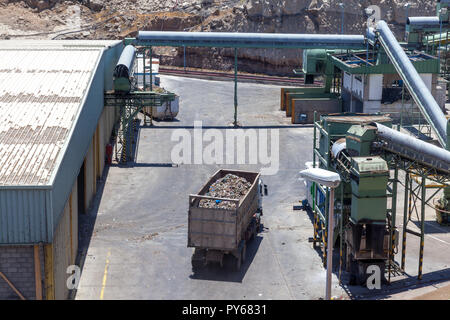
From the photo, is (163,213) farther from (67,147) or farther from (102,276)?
(67,147)

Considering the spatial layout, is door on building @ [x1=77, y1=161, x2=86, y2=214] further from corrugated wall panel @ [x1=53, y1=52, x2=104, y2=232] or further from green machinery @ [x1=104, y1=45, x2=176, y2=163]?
green machinery @ [x1=104, y1=45, x2=176, y2=163]

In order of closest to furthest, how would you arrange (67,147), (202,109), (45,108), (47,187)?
(47,187) < (67,147) < (45,108) < (202,109)

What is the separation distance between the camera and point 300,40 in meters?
55.8

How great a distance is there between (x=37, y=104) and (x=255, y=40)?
27.3 metres

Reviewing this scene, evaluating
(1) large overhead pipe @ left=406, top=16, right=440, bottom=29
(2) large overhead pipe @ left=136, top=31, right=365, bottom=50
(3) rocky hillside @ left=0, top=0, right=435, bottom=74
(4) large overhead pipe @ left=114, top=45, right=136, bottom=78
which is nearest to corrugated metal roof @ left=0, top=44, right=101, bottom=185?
(4) large overhead pipe @ left=114, top=45, right=136, bottom=78

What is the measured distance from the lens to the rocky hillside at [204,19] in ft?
261

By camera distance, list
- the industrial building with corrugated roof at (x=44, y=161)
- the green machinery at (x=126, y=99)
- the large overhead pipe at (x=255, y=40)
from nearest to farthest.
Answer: the industrial building with corrugated roof at (x=44, y=161) < the green machinery at (x=126, y=99) < the large overhead pipe at (x=255, y=40)

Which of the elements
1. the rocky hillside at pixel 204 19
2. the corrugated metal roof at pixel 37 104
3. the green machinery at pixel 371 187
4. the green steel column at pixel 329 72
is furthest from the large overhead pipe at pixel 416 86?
the rocky hillside at pixel 204 19

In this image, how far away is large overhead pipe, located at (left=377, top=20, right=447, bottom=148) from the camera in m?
38.7

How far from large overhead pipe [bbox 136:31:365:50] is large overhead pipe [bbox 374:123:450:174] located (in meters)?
28.8

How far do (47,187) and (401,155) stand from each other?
1341 cm

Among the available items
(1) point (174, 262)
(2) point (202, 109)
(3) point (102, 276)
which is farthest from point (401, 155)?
(2) point (202, 109)

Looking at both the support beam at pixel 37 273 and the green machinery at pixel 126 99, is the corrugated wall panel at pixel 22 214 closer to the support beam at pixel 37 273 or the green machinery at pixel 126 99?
the support beam at pixel 37 273

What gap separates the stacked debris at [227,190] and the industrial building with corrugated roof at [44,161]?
557cm
